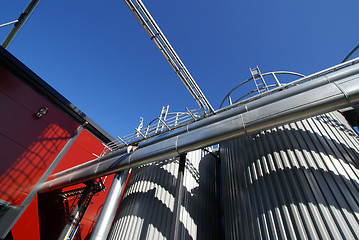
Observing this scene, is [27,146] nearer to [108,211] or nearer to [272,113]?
[108,211]

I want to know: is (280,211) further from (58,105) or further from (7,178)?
(58,105)

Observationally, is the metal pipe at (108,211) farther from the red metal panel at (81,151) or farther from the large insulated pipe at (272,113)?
the red metal panel at (81,151)

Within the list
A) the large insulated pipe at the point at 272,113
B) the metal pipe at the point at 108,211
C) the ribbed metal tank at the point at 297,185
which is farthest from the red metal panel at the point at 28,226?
the ribbed metal tank at the point at 297,185

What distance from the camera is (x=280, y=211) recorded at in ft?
14.7

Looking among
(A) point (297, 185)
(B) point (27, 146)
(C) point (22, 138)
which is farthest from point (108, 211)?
(C) point (22, 138)

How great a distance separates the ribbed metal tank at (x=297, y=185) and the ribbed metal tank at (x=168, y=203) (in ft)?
4.52

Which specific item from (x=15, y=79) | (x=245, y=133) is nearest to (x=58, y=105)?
(x=15, y=79)

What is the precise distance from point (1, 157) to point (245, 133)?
11719 mm

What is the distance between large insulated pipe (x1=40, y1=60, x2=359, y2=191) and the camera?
13.2ft

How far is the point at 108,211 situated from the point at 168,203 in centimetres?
217

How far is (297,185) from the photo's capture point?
461cm

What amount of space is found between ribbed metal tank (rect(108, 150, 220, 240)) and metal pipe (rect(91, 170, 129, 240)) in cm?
67

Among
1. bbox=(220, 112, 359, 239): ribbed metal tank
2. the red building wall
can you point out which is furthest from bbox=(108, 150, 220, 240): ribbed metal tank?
the red building wall

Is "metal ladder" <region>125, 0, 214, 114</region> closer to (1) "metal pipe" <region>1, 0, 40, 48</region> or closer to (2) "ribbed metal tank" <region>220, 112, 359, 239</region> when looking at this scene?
(2) "ribbed metal tank" <region>220, 112, 359, 239</region>
